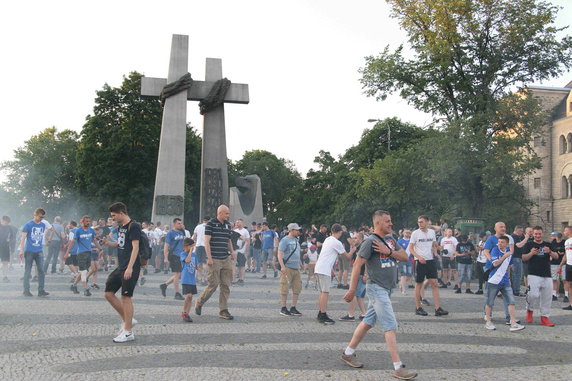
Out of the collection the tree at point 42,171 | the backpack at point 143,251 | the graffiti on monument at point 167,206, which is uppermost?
the tree at point 42,171

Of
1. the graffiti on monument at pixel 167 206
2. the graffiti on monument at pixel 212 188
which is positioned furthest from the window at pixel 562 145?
the graffiti on monument at pixel 167 206

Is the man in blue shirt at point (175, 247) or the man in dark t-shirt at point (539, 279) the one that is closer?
the man in dark t-shirt at point (539, 279)

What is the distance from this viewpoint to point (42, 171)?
73000 millimetres

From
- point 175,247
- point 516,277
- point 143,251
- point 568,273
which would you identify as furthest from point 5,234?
point 568,273

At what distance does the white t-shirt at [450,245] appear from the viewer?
Result: 19.7 meters

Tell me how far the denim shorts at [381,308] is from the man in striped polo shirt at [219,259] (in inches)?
162

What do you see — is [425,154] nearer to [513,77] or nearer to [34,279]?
[513,77]

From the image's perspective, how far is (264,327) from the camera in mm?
10391

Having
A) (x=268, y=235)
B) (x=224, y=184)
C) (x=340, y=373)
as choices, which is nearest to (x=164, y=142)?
(x=224, y=184)

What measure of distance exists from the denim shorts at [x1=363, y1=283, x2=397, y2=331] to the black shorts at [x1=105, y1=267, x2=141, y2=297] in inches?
134

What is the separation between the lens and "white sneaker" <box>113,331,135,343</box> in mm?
8633

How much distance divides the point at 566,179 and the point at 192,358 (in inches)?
2309

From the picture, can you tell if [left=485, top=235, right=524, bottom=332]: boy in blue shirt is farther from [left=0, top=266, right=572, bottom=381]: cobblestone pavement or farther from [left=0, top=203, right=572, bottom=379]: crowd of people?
[left=0, top=266, right=572, bottom=381]: cobblestone pavement

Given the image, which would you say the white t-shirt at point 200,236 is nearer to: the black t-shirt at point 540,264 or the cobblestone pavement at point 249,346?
the cobblestone pavement at point 249,346
